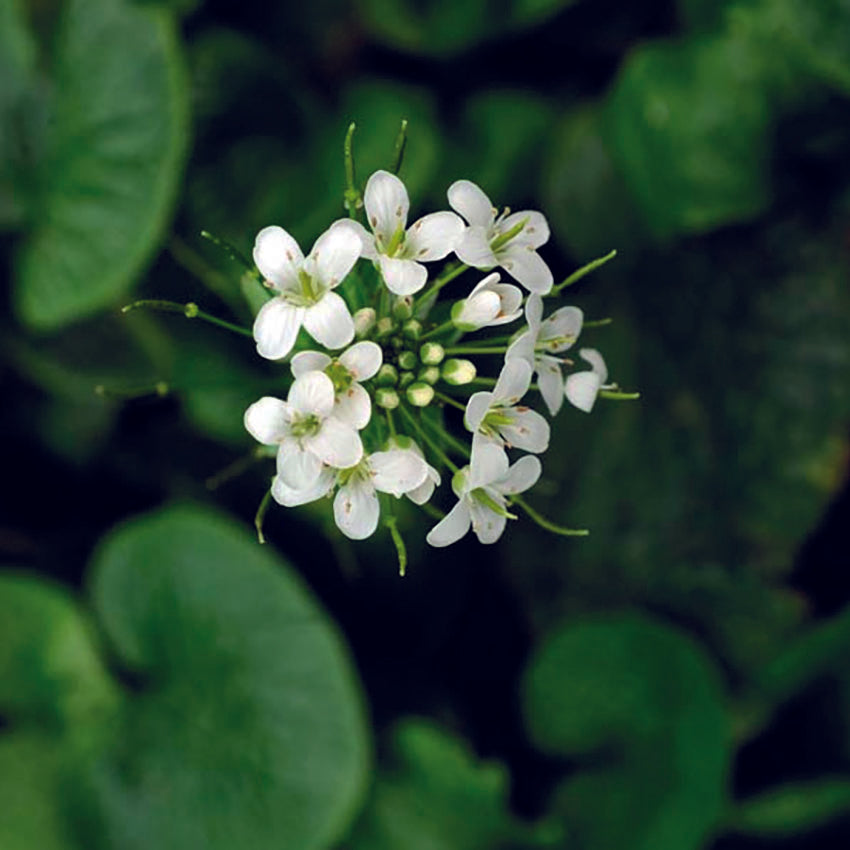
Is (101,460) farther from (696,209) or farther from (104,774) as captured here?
(696,209)

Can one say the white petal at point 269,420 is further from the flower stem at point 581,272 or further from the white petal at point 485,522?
the flower stem at point 581,272

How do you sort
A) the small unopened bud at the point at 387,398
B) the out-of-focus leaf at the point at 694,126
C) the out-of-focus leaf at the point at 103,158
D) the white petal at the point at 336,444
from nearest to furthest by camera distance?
the white petal at the point at 336,444, the small unopened bud at the point at 387,398, the out-of-focus leaf at the point at 103,158, the out-of-focus leaf at the point at 694,126

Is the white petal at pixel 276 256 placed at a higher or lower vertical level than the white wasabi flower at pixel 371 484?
higher

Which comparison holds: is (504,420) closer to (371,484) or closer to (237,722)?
(371,484)

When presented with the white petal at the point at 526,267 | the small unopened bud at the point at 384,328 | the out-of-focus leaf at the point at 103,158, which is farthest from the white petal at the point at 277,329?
the out-of-focus leaf at the point at 103,158

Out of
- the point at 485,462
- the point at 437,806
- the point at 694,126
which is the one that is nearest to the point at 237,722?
the point at 437,806

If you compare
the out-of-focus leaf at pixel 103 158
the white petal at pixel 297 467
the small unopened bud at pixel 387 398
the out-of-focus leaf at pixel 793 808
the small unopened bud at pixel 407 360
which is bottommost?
the out-of-focus leaf at pixel 793 808

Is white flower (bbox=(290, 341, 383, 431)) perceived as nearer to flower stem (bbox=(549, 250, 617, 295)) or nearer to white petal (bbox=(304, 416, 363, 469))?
white petal (bbox=(304, 416, 363, 469))
